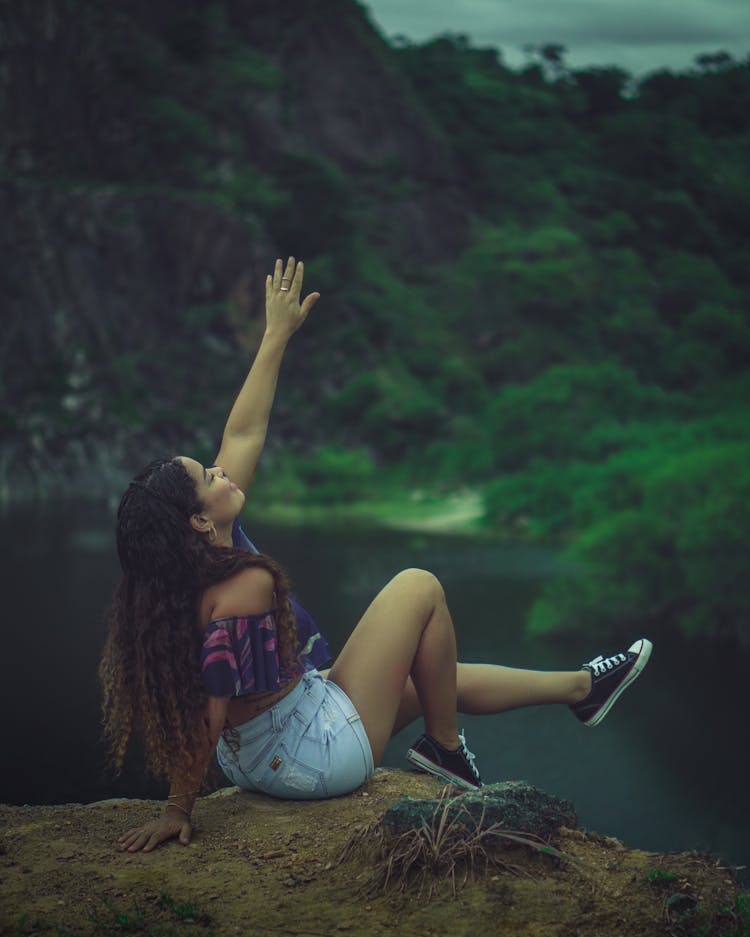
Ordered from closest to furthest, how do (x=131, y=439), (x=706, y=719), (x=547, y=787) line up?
(x=547, y=787), (x=706, y=719), (x=131, y=439)

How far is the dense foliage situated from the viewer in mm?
27438

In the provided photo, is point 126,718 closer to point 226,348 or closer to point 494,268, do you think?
point 226,348

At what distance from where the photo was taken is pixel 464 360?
1524 inches

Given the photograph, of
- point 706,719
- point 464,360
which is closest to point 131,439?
point 464,360

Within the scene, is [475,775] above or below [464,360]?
above

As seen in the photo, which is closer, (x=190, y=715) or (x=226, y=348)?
(x=190, y=715)

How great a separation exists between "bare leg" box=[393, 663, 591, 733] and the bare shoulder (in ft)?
2.45

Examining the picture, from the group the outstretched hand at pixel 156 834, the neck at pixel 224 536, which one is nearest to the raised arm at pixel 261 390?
the neck at pixel 224 536

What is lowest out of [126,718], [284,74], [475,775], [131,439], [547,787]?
[131,439]

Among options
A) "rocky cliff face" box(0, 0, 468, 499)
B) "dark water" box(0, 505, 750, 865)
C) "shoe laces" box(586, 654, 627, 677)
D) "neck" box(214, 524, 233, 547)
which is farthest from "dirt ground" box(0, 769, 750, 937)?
"rocky cliff face" box(0, 0, 468, 499)

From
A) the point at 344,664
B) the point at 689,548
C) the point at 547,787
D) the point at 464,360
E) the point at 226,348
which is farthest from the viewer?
the point at 464,360

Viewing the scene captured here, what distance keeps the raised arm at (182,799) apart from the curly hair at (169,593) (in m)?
0.02

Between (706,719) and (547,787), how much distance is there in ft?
7.68

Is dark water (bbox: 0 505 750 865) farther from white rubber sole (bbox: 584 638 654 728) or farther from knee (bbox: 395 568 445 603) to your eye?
white rubber sole (bbox: 584 638 654 728)
